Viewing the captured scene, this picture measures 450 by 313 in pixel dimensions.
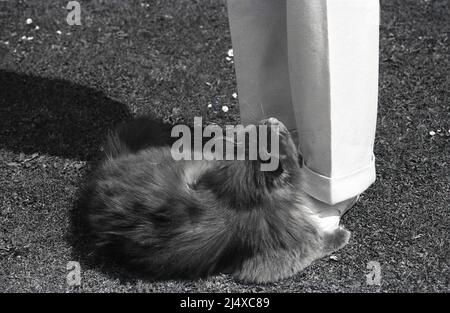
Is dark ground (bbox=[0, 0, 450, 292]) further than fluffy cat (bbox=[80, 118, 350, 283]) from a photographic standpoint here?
Yes

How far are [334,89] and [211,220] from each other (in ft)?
1.86

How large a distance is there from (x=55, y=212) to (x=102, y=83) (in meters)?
0.96

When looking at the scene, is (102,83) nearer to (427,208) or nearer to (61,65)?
(61,65)

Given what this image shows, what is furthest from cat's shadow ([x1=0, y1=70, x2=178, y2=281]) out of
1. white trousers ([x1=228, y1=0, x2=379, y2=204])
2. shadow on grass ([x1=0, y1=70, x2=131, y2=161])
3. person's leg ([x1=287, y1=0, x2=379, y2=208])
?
person's leg ([x1=287, y1=0, x2=379, y2=208])

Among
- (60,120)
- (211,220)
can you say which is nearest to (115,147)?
(211,220)

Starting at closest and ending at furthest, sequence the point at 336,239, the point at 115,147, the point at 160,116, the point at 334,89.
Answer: the point at 334,89
the point at 336,239
the point at 115,147
the point at 160,116

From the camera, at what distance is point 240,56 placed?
261cm

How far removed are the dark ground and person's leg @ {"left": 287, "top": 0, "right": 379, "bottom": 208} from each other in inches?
11.9

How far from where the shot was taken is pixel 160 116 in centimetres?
330

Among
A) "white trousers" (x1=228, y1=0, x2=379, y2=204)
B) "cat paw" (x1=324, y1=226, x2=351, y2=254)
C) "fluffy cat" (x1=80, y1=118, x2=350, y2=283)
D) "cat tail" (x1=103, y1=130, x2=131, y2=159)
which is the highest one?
"white trousers" (x1=228, y1=0, x2=379, y2=204)

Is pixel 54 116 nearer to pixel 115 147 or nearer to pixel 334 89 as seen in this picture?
pixel 115 147

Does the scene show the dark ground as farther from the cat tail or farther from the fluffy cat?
the cat tail

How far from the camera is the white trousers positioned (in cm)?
218


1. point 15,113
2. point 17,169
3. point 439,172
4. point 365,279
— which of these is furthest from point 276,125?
point 15,113
